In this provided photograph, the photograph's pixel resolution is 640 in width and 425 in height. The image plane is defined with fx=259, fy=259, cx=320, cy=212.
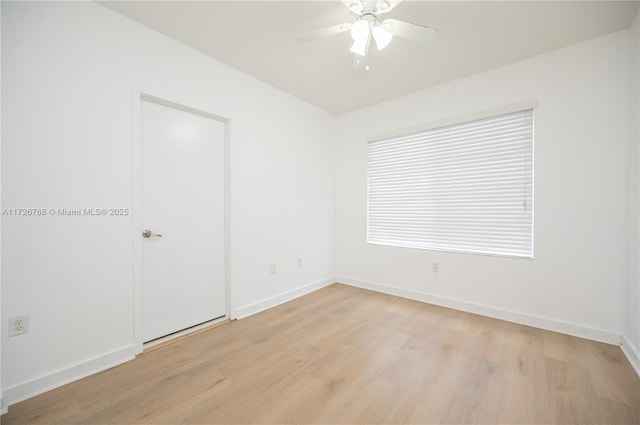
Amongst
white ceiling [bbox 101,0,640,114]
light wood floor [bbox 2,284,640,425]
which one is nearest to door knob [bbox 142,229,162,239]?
light wood floor [bbox 2,284,640,425]

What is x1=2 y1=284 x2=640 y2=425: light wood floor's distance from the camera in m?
1.45

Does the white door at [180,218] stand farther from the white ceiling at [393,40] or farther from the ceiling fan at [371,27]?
the ceiling fan at [371,27]

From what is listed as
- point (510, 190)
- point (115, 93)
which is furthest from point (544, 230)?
point (115, 93)

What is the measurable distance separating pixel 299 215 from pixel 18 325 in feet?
8.36

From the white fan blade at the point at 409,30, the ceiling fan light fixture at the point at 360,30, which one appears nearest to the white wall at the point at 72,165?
the ceiling fan light fixture at the point at 360,30

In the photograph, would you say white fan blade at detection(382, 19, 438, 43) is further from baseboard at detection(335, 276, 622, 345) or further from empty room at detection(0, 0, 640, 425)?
baseboard at detection(335, 276, 622, 345)

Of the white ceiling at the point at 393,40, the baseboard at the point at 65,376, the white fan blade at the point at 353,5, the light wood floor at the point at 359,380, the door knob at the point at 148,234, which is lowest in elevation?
the light wood floor at the point at 359,380

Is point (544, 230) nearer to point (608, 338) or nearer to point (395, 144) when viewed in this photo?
point (608, 338)

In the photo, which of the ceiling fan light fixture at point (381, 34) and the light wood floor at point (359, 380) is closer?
the light wood floor at point (359, 380)

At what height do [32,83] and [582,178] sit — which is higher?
[32,83]

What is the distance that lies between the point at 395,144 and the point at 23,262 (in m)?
3.59

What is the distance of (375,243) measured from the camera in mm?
3650

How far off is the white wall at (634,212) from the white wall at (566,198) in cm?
8

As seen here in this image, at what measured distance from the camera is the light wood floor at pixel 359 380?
145 centimetres
